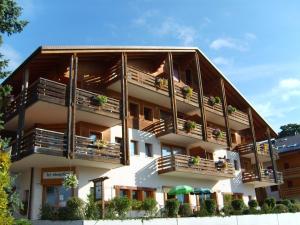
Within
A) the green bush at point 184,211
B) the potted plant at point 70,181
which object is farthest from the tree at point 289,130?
the potted plant at point 70,181

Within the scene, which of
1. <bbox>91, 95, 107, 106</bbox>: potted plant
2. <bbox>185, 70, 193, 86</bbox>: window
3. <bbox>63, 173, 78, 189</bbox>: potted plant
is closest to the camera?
<bbox>63, 173, 78, 189</bbox>: potted plant

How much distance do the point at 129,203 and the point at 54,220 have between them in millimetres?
4240

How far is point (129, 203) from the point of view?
22.2m

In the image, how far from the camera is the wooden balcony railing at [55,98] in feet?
76.1

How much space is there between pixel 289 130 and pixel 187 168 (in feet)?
252

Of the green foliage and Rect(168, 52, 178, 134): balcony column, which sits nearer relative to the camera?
the green foliage

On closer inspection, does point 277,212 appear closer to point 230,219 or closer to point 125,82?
point 230,219

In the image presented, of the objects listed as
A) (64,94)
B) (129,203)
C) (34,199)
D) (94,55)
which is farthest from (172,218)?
(94,55)

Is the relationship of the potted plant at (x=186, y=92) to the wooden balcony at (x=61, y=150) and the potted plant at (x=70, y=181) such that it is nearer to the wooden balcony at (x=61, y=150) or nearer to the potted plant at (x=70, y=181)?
the wooden balcony at (x=61, y=150)

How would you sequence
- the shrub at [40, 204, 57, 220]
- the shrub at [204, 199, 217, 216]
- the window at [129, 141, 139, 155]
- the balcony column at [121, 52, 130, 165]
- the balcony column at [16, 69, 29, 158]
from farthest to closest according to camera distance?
the window at [129, 141, 139, 155]
the shrub at [204, 199, 217, 216]
the balcony column at [121, 52, 130, 165]
the balcony column at [16, 69, 29, 158]
the shrub at [40, 204, 57, 220]

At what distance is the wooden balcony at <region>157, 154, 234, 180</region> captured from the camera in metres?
29.0

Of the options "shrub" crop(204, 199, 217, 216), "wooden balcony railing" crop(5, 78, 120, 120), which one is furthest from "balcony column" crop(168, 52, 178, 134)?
"shrub" crop(204, 199, 217, 216)

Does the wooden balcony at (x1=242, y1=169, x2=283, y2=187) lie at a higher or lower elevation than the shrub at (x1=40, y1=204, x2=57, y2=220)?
higher

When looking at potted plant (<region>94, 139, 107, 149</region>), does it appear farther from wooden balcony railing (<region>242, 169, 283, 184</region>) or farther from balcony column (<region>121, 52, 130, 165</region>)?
wooden balcony railing (<region>242, 169, 283, 184</region>)
